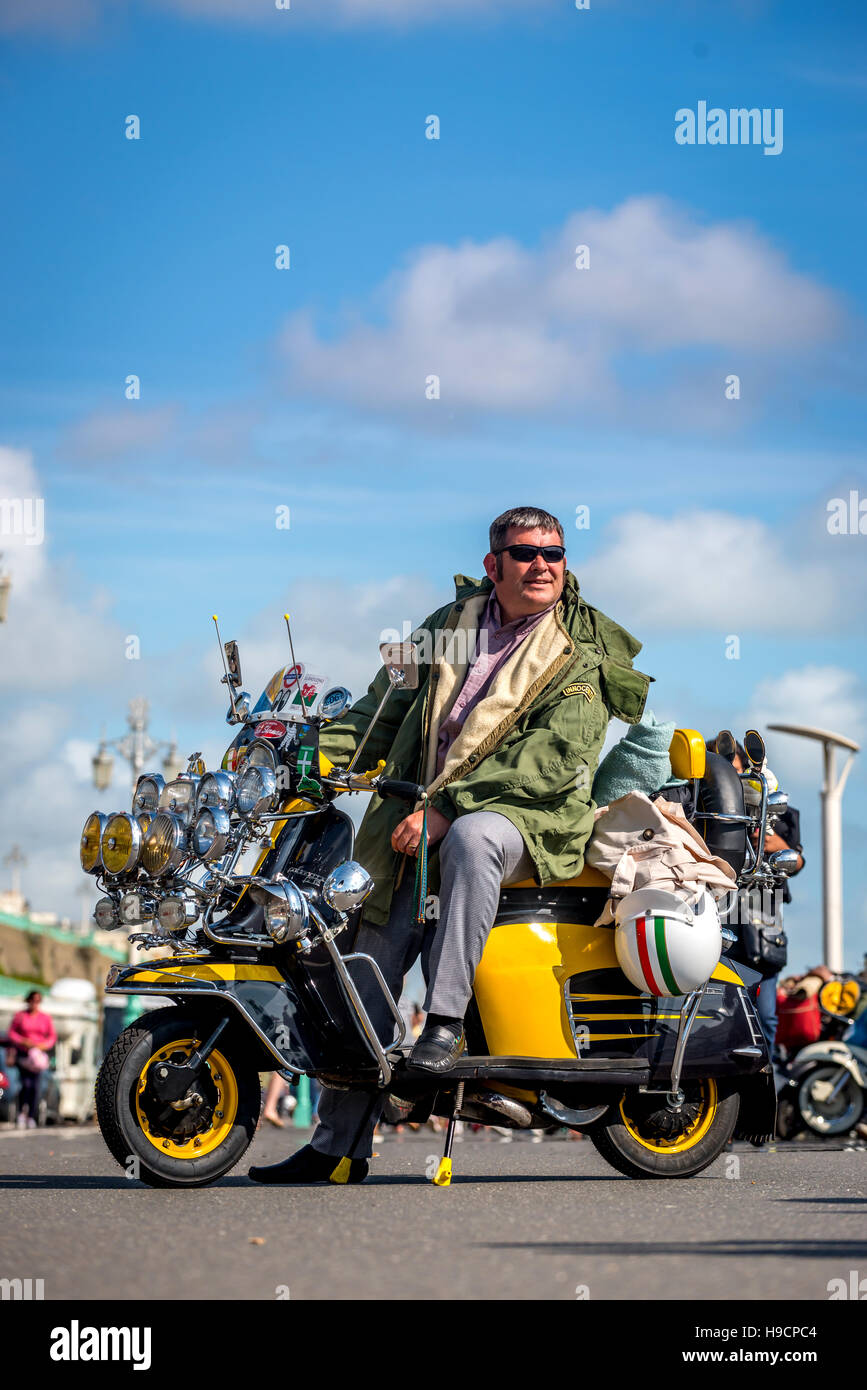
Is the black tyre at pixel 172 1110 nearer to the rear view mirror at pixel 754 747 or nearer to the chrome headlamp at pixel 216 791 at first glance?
the chrome headlamp at pixel 216 791

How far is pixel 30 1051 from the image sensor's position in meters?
18.8

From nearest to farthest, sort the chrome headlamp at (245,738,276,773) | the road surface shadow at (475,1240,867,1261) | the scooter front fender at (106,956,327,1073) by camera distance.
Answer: the road surface shadow at (475,1240,867,1261) < the scooter front fender at (106,956,327,1073) < the chrome headlamp at (245,738,276,773)

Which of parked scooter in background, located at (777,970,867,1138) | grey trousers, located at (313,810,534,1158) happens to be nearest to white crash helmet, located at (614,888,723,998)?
grey trousers, located at (313,810,534,1158)

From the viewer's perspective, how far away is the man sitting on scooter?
649 centimetres

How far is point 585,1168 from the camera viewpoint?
8031 mm

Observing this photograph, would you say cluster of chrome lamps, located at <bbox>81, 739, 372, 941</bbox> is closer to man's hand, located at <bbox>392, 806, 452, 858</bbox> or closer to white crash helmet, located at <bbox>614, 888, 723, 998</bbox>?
man's hand, located at <bbox>392, 806, 452, 858</bbox>

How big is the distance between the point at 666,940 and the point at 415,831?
3.08ft

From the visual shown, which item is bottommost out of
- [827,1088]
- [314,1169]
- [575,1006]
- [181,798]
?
[827,1088]

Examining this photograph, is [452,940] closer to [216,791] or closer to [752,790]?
[216,791]

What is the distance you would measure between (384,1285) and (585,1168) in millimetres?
4341

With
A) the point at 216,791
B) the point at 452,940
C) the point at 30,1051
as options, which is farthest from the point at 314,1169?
the point at 30,1051

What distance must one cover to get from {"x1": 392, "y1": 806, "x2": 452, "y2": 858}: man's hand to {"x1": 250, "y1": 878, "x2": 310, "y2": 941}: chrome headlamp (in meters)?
0.47

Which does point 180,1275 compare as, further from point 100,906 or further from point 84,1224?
point 100,906
